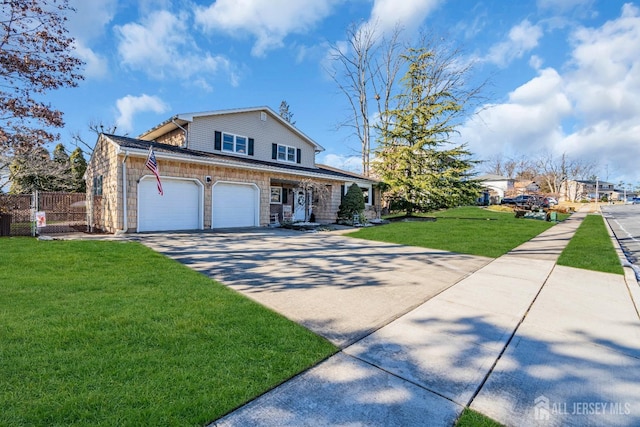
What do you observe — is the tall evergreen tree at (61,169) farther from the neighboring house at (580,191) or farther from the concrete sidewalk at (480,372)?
the neighboring house at (580,191)

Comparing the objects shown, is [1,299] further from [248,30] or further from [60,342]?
[248,30]

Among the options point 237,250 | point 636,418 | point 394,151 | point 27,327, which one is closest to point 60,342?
point 27,327

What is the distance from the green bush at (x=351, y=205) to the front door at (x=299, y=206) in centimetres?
227

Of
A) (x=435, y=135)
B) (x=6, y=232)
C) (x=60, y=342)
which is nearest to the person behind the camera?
(x=60, y=342)

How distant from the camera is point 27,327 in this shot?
295 cm

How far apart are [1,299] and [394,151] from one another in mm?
19798

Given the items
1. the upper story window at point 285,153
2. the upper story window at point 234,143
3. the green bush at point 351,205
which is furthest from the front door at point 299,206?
the upper story window at point 234,143

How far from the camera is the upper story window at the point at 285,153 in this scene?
17719 millimetres

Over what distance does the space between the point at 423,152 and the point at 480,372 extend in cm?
1877

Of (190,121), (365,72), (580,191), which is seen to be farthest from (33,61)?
(580,191)

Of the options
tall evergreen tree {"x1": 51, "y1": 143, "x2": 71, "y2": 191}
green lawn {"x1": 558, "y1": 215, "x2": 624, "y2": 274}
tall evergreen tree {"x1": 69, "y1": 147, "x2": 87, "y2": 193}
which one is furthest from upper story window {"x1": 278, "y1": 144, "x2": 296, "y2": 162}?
tall evergreen tree {"x1": 69, "y1": 147, "x2": 87, "y2": 193}

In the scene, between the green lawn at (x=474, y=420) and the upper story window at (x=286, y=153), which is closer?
the green lawn at (x=474, y=420)

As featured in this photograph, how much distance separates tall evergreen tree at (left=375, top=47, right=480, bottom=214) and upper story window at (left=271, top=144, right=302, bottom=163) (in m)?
5.99

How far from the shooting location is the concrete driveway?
146 inches
